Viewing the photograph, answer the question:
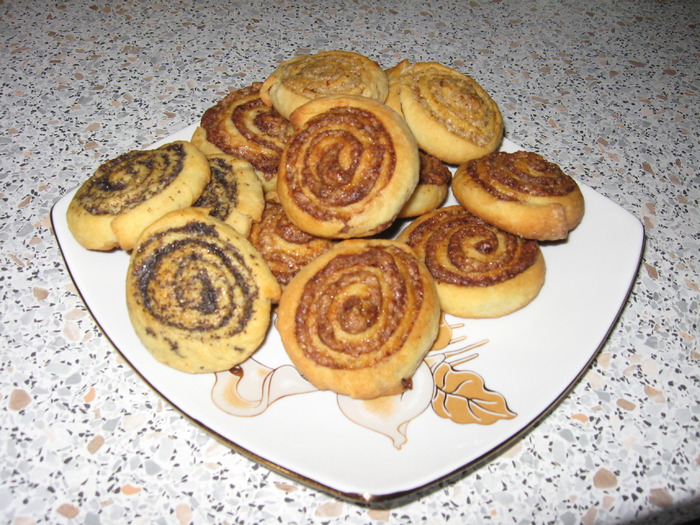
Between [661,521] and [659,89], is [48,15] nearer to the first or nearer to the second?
[659,89]

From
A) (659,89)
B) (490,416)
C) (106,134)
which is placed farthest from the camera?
(659,89)

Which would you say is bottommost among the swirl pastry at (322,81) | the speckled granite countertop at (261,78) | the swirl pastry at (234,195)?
the speckled granite countertop at (261,78)

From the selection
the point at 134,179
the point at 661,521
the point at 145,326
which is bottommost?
the point at 661,521

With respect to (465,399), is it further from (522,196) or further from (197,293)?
(197,293)

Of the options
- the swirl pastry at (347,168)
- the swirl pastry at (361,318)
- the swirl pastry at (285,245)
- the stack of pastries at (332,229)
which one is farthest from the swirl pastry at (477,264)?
the swirl pastry at (285,245)

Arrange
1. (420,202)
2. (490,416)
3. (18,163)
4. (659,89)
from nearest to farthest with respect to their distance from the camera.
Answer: (490,416) → (420,202) → (18,163) → (659,89)

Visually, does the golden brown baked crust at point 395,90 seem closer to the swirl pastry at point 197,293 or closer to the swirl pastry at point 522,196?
the swirl pastry at point 522,196

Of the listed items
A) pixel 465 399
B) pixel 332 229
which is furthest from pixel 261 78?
pixel 465 399

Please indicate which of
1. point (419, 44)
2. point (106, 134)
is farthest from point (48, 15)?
point (419, 44)
